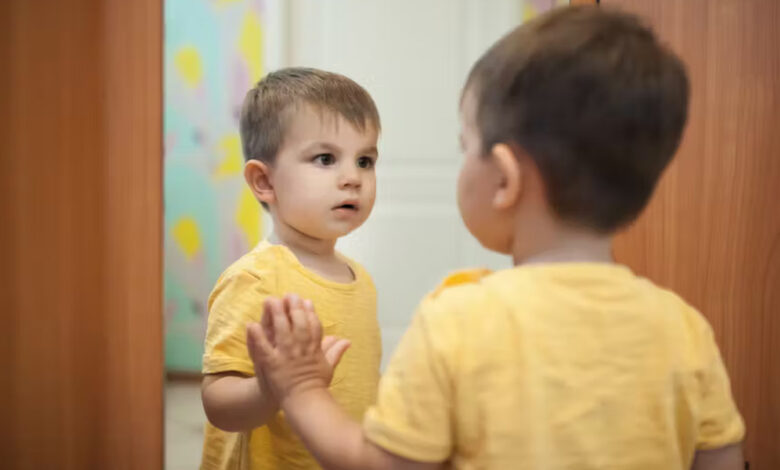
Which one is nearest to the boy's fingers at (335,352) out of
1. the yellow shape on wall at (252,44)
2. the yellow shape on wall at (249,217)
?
the yellow shape on wall at (249,217)

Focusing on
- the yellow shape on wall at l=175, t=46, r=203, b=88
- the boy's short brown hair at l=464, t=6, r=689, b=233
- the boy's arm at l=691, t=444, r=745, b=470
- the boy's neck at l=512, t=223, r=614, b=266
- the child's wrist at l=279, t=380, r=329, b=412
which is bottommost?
the boy's arm at l=691, t=444, r=745, b=470

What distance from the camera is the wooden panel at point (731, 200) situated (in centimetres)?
106

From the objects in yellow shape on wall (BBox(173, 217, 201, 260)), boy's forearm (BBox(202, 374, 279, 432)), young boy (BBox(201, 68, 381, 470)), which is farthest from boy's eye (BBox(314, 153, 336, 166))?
yellow shape on wall (BBox(173, 217, 201, 260))

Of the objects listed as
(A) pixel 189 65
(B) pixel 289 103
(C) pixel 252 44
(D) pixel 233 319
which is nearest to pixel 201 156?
(A) pixel 189 65

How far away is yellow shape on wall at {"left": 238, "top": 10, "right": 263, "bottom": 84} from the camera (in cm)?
133

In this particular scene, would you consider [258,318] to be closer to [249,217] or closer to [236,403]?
[236,403]

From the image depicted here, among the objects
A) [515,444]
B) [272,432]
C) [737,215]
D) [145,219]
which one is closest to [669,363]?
[515,444]

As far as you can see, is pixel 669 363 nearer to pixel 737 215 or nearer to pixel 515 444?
pixel 515 444

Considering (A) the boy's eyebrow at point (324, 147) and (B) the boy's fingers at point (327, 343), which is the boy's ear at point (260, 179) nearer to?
(A) the boy's eyebrow at point (324, 147)

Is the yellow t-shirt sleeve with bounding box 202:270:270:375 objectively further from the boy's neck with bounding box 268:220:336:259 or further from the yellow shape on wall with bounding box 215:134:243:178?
the yellow shape on wall with bounding box 215:134:243:178

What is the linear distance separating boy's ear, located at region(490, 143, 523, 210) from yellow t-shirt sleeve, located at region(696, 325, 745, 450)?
0.65 feet

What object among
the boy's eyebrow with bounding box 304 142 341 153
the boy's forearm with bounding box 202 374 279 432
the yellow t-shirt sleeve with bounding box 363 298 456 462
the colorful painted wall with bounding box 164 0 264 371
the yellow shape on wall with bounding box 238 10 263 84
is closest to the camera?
the yellow t-shirt sleeve with bounding box 363 298 456 462

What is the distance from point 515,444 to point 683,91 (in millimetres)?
295

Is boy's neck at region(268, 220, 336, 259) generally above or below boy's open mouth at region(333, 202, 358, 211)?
below
